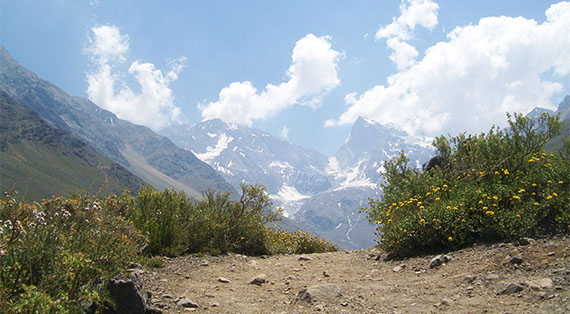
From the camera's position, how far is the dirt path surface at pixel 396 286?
14.7 feet

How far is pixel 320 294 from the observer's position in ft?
17.1

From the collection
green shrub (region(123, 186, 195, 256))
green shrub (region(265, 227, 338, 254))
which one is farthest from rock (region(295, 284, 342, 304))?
green shrub (region(265, 227, 338, 254))

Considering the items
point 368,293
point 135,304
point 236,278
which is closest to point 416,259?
point 368,293

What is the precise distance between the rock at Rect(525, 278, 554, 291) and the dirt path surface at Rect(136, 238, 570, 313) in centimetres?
1

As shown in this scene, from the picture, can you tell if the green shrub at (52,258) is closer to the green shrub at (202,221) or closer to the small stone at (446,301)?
the green shrub at (202,221)

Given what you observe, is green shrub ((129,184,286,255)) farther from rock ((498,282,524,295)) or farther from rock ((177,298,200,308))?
rock ((498,282,524,295))

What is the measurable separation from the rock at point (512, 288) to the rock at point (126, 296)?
4.64 metres

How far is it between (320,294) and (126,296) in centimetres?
268

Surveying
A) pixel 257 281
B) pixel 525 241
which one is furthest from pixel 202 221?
pixel 525 241

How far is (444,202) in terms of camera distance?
7812 millimetres

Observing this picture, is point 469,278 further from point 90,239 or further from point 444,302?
point 90,239

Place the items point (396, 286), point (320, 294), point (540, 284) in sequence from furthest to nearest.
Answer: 1. point (396, 286)
2. point (320, 294)
3. point (540, 284)

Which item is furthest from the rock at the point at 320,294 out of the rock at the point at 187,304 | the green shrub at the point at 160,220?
the green shrub at the point at 160,220

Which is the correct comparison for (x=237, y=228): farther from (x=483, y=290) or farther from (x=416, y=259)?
(x=483, y=290)
